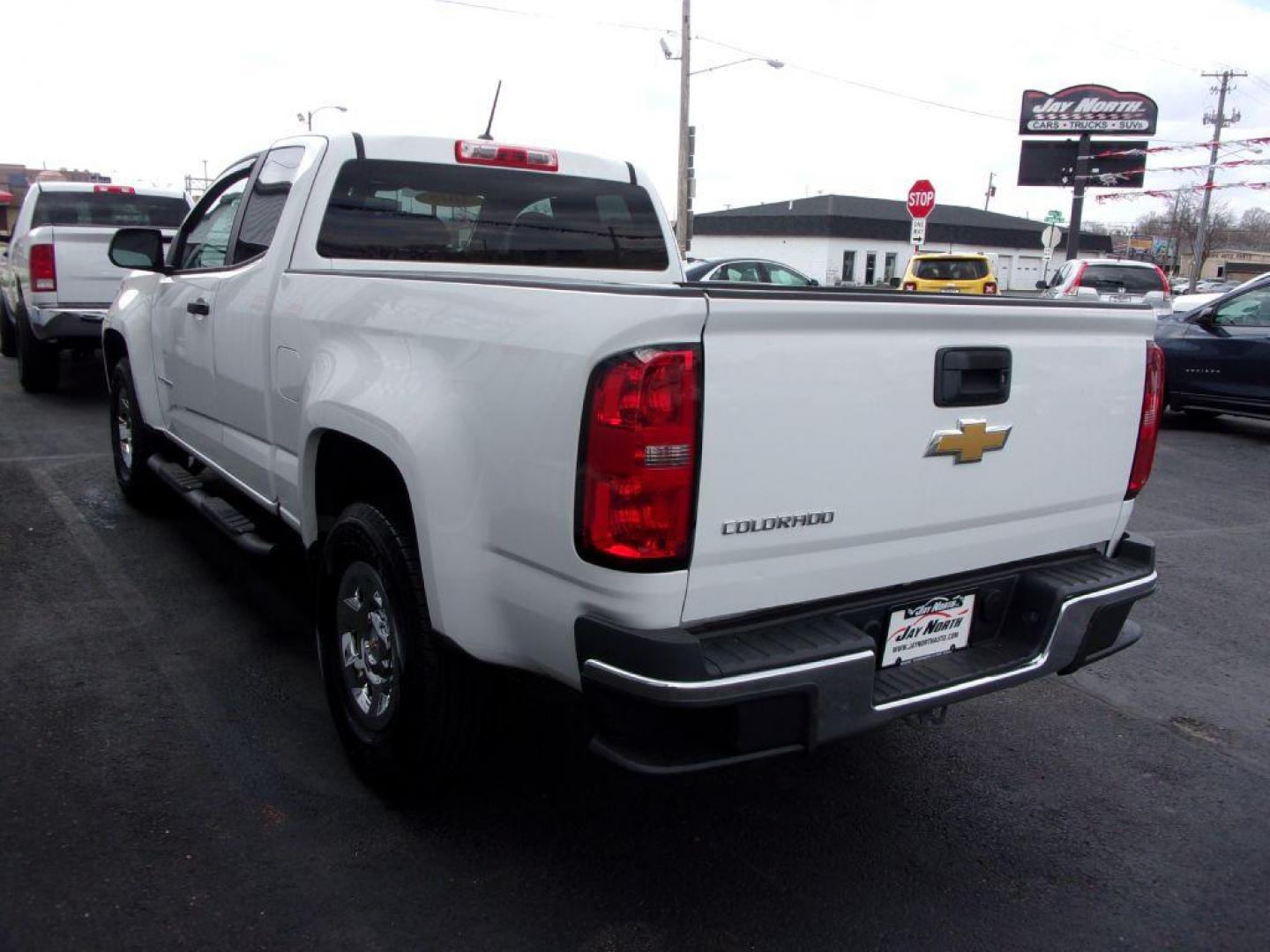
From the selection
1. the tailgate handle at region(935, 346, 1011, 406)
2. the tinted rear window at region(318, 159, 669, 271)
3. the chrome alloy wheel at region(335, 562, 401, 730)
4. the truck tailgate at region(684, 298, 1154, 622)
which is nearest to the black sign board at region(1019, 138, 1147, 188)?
the tinted rear window at region(318, 159, 669, 271)

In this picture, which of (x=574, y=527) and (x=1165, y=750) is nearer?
(x=574, y=527)

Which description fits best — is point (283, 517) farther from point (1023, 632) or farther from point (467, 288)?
point (1023, 632)

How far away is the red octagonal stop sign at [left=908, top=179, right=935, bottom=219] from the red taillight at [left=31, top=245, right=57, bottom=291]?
1381cm

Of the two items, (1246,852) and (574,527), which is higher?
(574,527)

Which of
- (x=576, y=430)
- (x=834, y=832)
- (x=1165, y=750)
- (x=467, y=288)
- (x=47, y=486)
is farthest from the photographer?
(x=47, y=486)

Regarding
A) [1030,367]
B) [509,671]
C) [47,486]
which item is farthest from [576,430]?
[47,486]

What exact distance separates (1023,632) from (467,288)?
70.0 inches

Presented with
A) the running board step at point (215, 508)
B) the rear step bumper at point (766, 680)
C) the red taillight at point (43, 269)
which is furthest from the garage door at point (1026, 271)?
the rear step bumper at point (766, 680)

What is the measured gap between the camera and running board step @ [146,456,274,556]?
4.00m

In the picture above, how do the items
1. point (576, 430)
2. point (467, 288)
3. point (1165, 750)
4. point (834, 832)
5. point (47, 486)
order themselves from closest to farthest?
point (576, 430) < point (467, 288) < point (834, 832) < point (1165, 750) < point (47, 486)

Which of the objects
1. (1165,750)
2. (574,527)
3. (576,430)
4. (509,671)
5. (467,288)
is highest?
(467,288)

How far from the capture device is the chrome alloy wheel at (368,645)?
2965 mm

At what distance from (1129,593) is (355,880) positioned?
7.49 ft

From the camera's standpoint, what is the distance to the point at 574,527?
2260 mm
